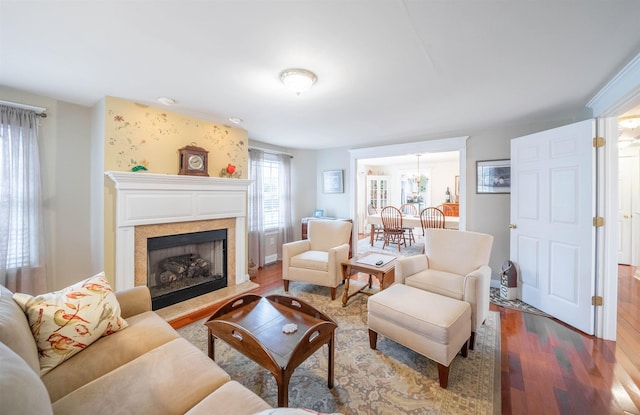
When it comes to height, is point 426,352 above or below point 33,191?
below

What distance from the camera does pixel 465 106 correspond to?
269cm

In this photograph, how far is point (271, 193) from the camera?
4.68 m

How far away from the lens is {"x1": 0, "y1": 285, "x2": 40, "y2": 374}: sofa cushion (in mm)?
985

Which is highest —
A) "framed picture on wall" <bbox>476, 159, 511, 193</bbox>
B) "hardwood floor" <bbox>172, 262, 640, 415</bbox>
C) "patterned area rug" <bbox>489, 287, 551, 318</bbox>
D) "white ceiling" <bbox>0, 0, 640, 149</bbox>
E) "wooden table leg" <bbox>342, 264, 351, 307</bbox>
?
"white ceiling" <bbox>0, 0, 640, 149</bbox>

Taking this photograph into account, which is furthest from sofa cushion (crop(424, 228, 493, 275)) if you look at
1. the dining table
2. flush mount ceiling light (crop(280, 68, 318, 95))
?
the dining table

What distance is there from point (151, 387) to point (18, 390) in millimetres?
546

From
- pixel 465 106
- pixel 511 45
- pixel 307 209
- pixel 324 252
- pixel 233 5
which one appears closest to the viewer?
pixel 233 5

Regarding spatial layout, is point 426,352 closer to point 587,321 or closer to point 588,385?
point 588,385

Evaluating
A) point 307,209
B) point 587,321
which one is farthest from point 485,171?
point 307,209

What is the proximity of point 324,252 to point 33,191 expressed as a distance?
3.07 m

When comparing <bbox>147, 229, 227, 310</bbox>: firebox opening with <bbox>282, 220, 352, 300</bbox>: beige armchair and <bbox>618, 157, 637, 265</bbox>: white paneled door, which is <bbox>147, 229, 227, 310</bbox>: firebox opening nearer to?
<bbox>282, 220, 352, 300</bbox>: beige armchair

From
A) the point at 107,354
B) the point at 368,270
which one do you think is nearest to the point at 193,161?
the point at 107,354

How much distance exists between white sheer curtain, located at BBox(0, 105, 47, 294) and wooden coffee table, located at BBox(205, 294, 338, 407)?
2082mm

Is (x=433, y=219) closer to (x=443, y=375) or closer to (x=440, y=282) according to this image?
(x=440, y=282)
